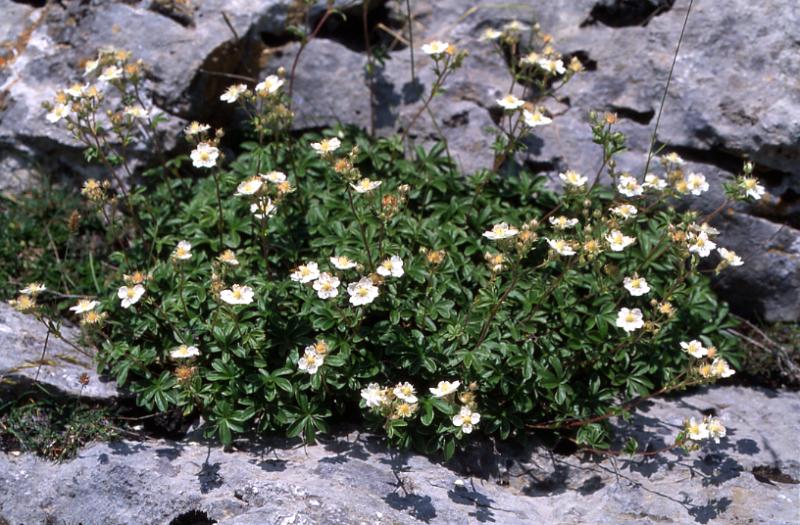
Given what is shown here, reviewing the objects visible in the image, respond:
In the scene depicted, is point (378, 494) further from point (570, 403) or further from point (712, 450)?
point (712, 450)

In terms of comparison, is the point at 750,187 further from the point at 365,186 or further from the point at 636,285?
the point at 365,186

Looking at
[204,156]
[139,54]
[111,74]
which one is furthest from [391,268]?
[139,54]

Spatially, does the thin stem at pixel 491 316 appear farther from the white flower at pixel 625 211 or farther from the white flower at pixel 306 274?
the white flower at pixel 306 274

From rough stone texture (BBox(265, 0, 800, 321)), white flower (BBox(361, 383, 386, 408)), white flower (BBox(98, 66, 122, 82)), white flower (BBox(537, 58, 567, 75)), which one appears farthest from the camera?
rough stone texture (BBox(265, 0, 800, 321))

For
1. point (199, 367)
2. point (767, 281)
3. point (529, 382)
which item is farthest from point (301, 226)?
point (767, 281)

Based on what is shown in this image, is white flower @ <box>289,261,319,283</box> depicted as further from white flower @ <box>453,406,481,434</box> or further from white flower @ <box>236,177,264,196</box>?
white flower @ <box>453,406,481,434</box>

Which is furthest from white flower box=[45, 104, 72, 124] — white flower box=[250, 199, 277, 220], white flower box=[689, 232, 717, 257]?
white flower box=[689, 232, 717, 257]
